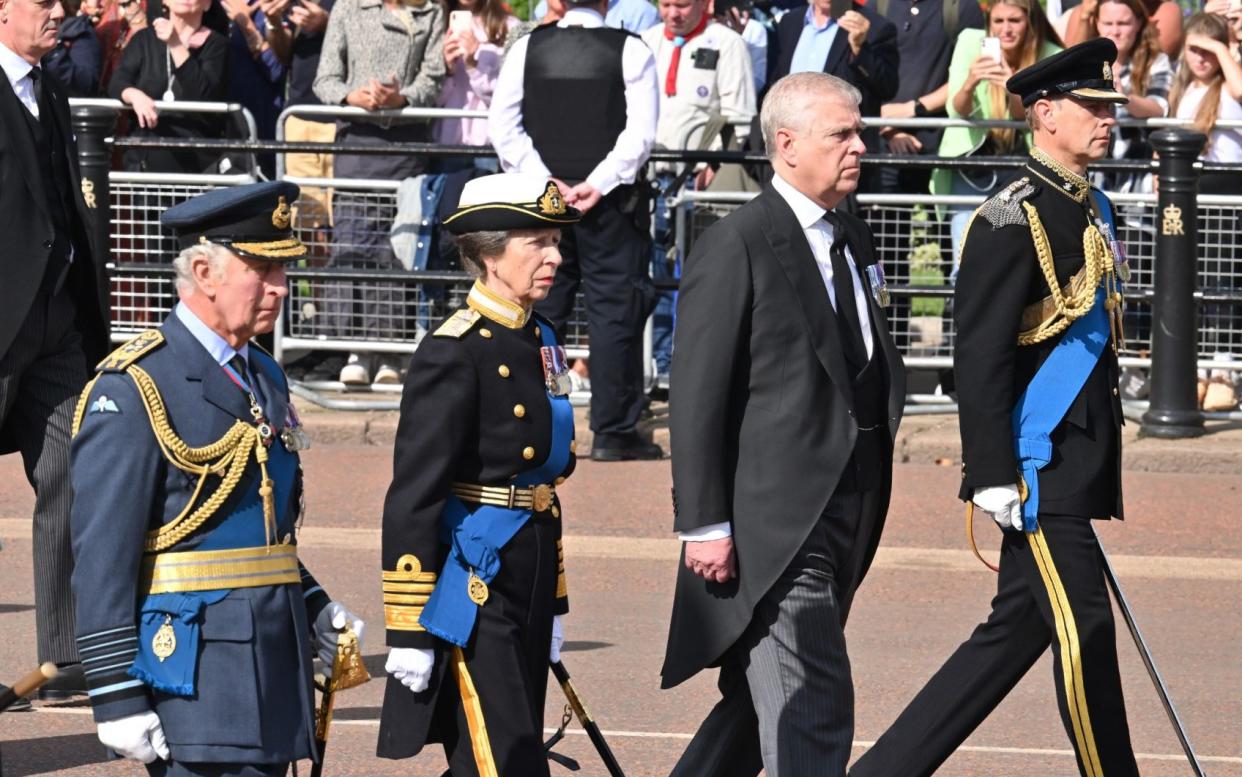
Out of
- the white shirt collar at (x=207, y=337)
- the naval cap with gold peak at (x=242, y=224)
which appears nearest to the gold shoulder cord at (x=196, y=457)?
the white shirt collar at (x=207, y=337)

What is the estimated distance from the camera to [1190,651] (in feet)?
24.4

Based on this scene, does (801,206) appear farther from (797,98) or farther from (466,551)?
(466,551)

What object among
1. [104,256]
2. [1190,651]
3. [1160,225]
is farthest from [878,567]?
[104,256]

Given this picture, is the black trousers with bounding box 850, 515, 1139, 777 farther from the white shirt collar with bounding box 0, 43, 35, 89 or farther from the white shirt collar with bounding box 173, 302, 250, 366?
the white shirt collar with bounding box 0, 43, 35, 89

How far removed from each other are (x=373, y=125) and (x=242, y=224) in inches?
292

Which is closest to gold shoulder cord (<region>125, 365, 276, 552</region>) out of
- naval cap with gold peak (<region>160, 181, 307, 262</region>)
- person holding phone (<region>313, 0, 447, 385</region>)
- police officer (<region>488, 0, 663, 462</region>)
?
naval cap with gold peak (<region>160, 181, 307, 262</region>)

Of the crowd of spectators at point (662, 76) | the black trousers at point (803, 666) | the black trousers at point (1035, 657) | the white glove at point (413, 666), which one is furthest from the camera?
the crowd of spectators at point (662, 76)

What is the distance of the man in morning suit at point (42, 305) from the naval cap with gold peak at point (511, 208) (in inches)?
81.8

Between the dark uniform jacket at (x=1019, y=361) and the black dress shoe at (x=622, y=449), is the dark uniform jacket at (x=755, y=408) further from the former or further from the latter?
the black dress shoe at (x=622, y=449)

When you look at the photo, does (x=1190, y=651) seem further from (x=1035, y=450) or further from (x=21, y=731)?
(x=21, y=731)

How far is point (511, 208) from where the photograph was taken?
4793 millimetres

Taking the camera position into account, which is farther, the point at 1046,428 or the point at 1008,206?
the point at 1008,206

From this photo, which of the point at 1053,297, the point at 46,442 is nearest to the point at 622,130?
the point at 46,442

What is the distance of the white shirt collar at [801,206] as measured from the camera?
4918mm
